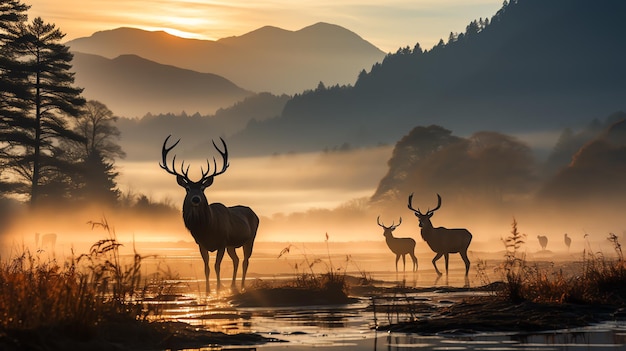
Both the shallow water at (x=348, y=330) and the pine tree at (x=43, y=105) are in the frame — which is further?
the pine tree at (x=43, y=105)

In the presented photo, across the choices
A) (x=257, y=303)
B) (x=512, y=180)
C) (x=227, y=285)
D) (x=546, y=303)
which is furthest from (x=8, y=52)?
(x=512, y=180)

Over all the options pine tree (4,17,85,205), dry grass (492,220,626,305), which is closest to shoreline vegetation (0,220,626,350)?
dry grass (492,220,626,305)

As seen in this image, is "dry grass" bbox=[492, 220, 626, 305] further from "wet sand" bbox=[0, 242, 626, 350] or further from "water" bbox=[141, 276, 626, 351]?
"water" bbox=[141, 276, 626, 351]

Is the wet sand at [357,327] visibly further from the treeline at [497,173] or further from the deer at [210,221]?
the treeline at [497,173]

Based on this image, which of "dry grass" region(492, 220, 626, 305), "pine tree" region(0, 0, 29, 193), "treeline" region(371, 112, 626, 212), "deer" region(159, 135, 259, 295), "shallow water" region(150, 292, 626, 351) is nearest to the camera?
"shallow water" region(150, 292, 626, 351)

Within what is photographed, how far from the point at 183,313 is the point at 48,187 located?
50.4 meters

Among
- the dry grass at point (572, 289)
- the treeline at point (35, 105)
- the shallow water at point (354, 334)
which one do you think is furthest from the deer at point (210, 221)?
the treeline at point (35, 105)

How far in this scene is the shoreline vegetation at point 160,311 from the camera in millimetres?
14336

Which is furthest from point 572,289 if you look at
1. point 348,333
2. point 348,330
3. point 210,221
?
point 210,221

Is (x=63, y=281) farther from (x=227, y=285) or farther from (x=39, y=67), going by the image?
(x=39, y=67)

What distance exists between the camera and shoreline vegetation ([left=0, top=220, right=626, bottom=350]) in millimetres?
14336

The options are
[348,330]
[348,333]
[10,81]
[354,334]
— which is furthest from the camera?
[10,81]

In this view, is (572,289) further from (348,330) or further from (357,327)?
(348,330)

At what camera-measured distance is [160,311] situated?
17484 mm
